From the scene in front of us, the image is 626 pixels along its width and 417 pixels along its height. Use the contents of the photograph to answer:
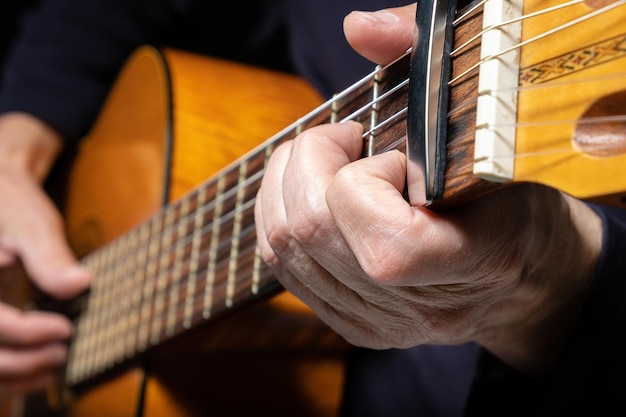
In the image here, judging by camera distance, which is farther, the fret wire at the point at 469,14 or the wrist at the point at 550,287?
the wrist at the point at 550,287

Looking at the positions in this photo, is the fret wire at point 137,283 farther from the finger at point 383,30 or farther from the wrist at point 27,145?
the finger at point 383,30

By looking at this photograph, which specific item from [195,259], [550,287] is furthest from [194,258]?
[550,287]

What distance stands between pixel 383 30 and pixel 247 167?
8.6 inches

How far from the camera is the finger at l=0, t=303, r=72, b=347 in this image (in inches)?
36.5

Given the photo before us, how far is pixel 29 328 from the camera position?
93 centimetres

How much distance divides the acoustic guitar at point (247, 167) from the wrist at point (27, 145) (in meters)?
0.04

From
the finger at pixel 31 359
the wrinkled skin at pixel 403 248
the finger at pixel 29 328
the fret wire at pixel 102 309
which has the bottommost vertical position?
the finger at pixel 31 359

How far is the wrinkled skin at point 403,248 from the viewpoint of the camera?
36cm

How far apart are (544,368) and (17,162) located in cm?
79

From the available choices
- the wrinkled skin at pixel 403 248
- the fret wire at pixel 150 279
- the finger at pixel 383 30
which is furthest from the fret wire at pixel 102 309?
the finger at pixel 383 30

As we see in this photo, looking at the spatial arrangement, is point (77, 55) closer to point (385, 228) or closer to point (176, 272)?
point (176, 272)

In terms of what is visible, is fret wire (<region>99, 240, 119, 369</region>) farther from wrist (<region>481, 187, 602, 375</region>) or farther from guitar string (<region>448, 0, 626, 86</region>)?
guitar string (<region>448, 0, 626, 86</region>)

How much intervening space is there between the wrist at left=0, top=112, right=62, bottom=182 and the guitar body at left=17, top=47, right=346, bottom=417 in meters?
0.12

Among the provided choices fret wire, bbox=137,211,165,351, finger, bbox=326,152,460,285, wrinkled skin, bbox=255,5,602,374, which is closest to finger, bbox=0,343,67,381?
fret wire, bbox=137,211,165,351
